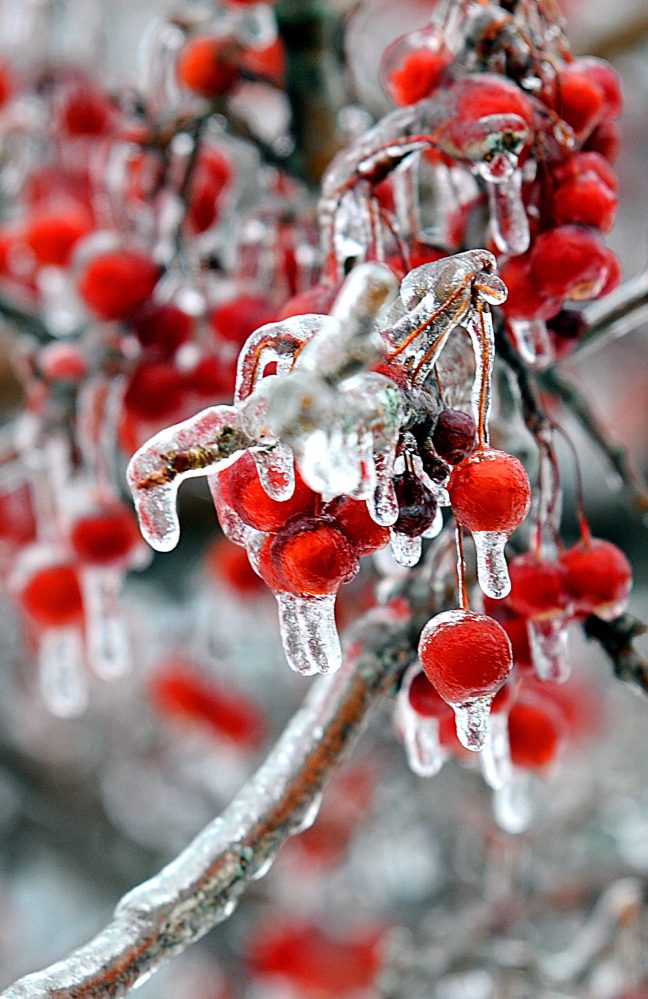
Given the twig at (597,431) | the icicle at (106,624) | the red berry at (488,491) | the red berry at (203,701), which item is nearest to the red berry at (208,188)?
the icicle at (106,624)

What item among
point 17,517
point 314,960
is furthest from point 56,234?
point 314,960

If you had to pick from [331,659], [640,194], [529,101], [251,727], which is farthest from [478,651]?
[640,194]

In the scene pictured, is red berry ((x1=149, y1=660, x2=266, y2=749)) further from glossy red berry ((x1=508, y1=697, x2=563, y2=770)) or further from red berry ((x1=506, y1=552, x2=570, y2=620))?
red berry ((x1=506, y1=552, x2=570, y2=620))

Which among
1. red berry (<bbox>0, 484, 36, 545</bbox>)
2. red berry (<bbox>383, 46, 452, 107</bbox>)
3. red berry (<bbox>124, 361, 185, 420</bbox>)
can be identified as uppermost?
red berry (<bbox>383, 46, 452, 107</bbox>)

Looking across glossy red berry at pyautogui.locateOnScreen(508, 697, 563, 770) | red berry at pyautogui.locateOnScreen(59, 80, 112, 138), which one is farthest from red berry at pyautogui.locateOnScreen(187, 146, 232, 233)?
glossy red berry at pyautogui.locateOnScreen(508, 697, 563, 770)

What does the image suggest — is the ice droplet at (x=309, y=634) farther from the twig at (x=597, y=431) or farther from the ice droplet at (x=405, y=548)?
the twig at (x=597, y=431)
